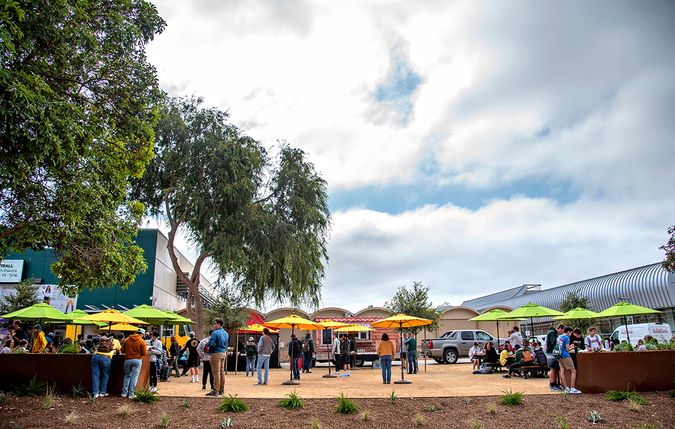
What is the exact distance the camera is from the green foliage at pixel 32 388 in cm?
1180

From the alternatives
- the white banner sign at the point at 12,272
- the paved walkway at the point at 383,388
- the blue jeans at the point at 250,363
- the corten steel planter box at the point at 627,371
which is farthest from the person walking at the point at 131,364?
the white banner sign at the point at 12,272

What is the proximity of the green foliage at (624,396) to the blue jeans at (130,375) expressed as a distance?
11218 millimetres

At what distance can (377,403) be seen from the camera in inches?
467

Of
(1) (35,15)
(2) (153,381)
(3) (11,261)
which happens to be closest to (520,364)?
(2) (153,381)

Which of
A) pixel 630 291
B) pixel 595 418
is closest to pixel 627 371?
pixel 595 418

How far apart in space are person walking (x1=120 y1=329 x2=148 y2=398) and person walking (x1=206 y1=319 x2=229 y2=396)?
1.69m

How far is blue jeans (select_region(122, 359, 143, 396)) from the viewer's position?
40.6 ft

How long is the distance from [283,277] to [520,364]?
1315 cm

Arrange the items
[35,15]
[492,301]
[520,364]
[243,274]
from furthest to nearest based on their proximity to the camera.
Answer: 1. [492,301]
2. [243,274]
3. [520,364]
4. [35,15]

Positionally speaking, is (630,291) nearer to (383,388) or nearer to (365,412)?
(383,388)

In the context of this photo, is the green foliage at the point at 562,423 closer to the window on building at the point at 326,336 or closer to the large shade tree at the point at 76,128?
the large shade tree at the point at 76,128

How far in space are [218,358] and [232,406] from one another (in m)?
2.08

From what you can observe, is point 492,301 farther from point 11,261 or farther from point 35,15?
point 35,15

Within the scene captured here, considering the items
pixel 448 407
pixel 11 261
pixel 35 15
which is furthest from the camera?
pixel 11 261
